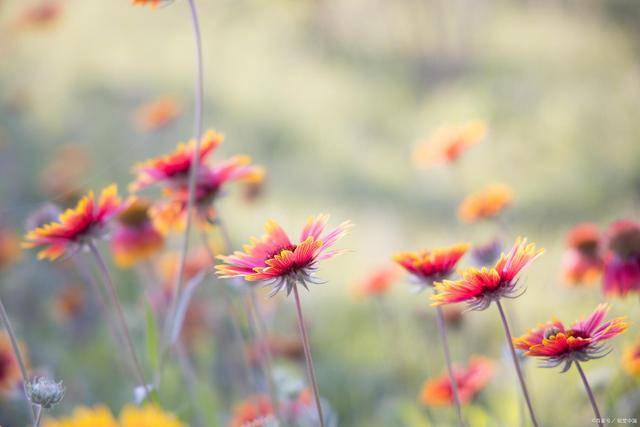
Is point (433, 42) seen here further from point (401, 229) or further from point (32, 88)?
point (32, 88)

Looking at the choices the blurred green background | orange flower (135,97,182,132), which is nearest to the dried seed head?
the blurred green background

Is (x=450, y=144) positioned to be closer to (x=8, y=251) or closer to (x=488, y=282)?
(x=488, y=282)

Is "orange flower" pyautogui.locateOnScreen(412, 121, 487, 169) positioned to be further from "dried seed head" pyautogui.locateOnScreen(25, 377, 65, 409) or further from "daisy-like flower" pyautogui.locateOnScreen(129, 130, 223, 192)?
"dried seed head" pyautogui.locateOnScreen(25, 377, 65, 409)

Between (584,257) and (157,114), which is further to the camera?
(157,114)

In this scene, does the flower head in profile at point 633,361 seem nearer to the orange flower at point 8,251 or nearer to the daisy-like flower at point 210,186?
the daisy-like flower at point 210,186

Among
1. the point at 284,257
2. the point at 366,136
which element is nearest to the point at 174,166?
the point at 284,257

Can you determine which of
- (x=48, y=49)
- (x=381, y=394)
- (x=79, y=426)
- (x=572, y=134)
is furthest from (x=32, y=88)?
(x=572, y=134)
